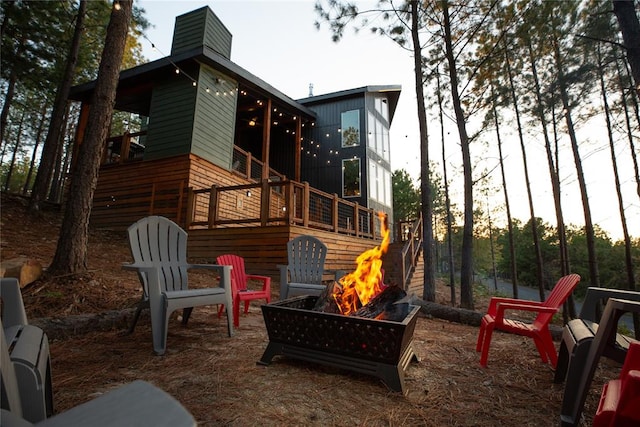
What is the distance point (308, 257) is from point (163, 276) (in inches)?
83.6

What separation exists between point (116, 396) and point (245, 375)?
5.69ft

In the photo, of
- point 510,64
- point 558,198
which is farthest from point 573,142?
point 510,64

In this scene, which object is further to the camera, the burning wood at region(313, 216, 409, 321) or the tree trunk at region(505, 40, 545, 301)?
the tree trunk at region(505, 40, 545, 301)

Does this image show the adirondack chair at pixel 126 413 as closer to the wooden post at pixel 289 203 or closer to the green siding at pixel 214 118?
the wooden post at pixel 289 203

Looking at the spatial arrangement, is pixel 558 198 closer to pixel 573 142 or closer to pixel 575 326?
pixel 573 142

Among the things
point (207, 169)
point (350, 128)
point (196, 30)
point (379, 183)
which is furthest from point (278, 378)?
point (379, 183)

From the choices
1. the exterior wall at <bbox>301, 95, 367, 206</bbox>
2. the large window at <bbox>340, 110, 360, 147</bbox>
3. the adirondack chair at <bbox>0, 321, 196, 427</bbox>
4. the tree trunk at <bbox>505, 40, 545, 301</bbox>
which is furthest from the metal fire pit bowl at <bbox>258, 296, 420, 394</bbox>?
the large window at <bbox>340, 110, 360, 147</bbox>

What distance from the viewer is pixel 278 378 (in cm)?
210

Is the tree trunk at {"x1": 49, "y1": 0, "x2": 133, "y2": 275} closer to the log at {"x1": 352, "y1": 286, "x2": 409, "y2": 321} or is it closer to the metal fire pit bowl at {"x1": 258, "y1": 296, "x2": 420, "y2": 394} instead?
the metal fire pit bowl at {"x1": 258, "y1": 296, "x2": 420, "y2": 394}

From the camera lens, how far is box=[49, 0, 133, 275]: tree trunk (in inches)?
146

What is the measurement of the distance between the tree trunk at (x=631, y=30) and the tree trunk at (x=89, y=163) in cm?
677

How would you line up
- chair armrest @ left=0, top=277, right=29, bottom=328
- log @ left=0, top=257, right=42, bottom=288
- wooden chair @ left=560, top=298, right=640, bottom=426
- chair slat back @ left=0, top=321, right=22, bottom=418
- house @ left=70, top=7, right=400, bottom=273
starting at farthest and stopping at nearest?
1. house @ left=70, top=7, right=400, bottom=273
2. log @ left=0, top=257, right=42, bottom=288
3. wooden chair @ left=560, top=298, right=640, bottom=426
4. chair armrest @ left=0, top=277, right=29, bottom=328
5. chair slat back @ left=0, top=321, right=22, bottom=418

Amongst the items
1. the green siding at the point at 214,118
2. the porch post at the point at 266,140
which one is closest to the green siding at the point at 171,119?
the green siding at the point at 214,118

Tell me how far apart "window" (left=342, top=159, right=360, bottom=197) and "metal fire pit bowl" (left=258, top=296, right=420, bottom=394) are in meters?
11.1
